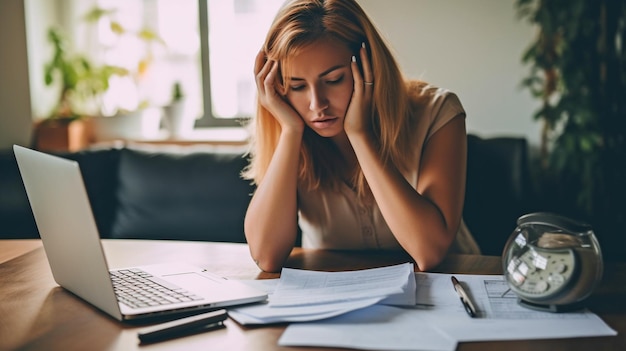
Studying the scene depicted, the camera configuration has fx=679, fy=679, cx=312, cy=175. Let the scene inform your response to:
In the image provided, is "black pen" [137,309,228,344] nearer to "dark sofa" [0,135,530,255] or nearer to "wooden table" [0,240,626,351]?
"wooden table" [0,240,626,351]

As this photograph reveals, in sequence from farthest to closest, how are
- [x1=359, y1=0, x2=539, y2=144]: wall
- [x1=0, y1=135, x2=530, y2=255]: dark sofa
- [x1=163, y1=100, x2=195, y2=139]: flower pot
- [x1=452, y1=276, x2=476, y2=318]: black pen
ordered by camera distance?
[x1=163, y1=100, x2=195, y2=139]: flower pot < [x1=359, y1=0, x2=539, y2=144]: wall < [x1=0, y1=135, x2=530, y2=255]: dark sofa < [x1=452, y1=276, x2=476, y2=318]: black pen

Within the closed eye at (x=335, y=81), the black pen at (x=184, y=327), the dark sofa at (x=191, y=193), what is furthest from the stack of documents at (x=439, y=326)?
the dark sofa at (x=191, y=193)

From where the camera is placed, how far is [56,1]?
325 centimetres

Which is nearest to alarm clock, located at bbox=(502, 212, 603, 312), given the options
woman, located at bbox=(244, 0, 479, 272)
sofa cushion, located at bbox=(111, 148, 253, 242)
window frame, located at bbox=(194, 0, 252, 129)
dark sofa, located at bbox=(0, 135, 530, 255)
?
woman, located at bbox=(244, 0, 479, 272)

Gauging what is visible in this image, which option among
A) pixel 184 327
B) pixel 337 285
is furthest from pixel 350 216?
pixel 184 327

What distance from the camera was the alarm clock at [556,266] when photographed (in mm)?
933

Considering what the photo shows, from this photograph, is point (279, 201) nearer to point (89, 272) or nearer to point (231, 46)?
point (89, 272)

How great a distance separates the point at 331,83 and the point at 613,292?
65cm

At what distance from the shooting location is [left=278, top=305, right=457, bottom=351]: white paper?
2.74 feet

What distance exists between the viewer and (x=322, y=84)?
1.36 m

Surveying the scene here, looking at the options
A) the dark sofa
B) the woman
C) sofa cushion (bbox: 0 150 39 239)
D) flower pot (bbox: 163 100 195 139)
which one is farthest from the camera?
flower pot (bbox: 163 100 195 139)

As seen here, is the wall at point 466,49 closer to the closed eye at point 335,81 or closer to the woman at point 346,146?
the woman at point 346,146

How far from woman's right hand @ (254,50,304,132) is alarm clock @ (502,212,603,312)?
0.60m

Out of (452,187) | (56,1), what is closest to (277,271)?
(452,187)
